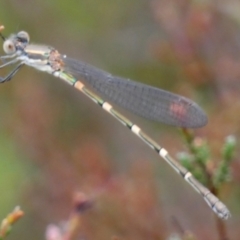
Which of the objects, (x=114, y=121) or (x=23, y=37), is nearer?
(x=23, y=37)

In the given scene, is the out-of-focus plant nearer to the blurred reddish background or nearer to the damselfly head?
the blurred reddish background

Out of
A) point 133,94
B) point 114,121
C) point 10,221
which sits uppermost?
point 114,121

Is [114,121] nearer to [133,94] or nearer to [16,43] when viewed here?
[133,94]

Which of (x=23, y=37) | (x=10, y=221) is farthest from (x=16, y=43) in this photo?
(x=10, y=221)

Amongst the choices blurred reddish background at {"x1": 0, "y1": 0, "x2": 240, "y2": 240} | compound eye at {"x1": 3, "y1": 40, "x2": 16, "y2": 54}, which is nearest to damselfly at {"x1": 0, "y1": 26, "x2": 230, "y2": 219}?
compound eye at {"x1": 3, "y1": 40, "x2": 16, "y2": 54}

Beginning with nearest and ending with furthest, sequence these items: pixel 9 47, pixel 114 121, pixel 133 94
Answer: pixel 9 47 → pixel 133 94 → pixel 114 121

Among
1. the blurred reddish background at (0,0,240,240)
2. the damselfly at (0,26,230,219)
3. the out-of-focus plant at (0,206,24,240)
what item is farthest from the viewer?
the blurred reddish background at (0,0,240,240)
